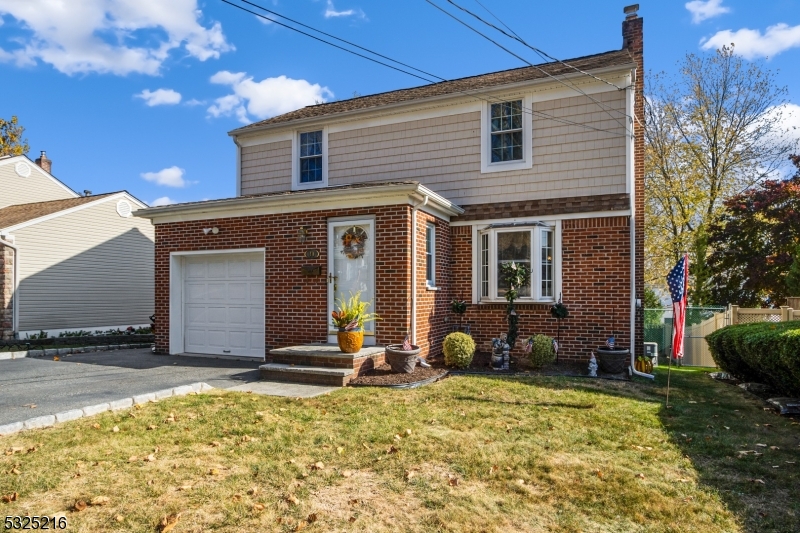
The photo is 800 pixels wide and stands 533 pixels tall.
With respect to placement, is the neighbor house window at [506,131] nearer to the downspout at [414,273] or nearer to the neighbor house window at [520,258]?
the neighbor house window at [520,258]

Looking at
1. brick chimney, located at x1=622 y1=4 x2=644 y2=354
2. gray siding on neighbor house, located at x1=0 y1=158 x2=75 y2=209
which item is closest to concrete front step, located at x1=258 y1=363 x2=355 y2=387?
brick chimney, located at x1=622 y1=4 x2=644 y2=354

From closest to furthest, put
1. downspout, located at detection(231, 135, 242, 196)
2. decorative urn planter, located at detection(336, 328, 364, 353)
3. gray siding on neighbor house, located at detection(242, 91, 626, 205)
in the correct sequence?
decorative urn planter, located at detection(336, 328, 364, 353)
gray siding on neighbor house, located at detection(242, 91, 626, 205)
downspout, located at detection(231, 135, 242, 196)

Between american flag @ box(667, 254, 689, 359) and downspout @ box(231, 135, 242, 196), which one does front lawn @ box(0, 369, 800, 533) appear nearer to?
american flag @ box(667, 254, 689, 359)

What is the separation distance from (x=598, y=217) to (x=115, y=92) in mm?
14350

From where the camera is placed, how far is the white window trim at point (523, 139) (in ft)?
34.7

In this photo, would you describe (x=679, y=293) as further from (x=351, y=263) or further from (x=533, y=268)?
(x=351, y=263)

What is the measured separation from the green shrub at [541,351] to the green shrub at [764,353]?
3.09m

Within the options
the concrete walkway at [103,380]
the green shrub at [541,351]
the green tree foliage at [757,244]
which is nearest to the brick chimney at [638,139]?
the green shrub at [541,351]

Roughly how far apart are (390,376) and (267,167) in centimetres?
783

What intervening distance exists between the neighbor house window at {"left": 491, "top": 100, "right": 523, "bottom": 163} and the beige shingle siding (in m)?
5.40

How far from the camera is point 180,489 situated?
3.71 metres

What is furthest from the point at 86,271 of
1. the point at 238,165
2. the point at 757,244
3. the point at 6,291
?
the point at 757,244

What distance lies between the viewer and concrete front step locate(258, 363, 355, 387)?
773 centimetres

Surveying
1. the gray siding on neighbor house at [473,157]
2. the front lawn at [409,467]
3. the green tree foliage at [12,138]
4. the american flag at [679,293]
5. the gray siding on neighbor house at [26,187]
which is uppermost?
the green tree foliage at [12,138]
